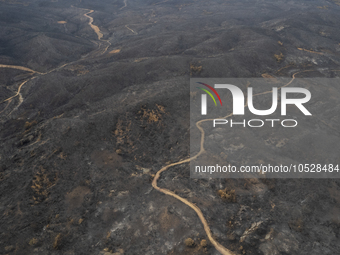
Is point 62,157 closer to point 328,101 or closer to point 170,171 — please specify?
point 170,171

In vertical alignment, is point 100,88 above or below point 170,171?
above

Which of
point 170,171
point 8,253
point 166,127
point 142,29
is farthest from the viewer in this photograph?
point 142,29

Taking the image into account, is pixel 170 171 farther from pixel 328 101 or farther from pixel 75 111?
pixel 328 101

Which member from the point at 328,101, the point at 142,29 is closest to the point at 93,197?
the point at 328,101

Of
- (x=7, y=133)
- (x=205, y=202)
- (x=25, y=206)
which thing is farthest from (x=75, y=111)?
(x=205, y=202)

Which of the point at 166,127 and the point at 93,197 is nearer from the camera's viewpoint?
the point at 93,197

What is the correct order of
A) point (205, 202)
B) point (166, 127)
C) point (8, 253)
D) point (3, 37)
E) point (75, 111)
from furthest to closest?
point (3, 37)
point (75, 111)
point (166, 127)
point (205, 202)
point (8, 253)

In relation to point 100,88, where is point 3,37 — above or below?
above

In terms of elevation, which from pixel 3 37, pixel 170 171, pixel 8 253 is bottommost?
pixel 170 171

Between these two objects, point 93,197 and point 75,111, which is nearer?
point 93,197
